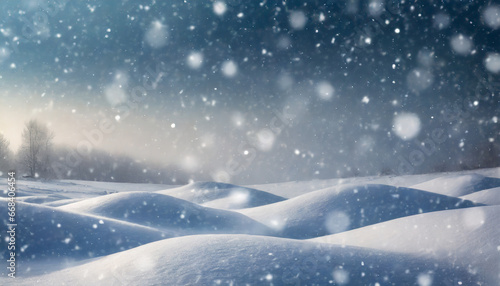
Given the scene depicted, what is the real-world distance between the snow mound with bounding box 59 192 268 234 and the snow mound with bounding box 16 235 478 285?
5.18 m

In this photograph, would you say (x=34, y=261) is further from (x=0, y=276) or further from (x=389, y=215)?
(x=389, y=215)

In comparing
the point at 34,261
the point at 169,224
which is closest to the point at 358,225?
the point at 169,224

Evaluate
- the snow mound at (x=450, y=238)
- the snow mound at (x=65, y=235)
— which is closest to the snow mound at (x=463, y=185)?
the snow mound at (x=450, y=238)

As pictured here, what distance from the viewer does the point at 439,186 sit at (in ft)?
60.6

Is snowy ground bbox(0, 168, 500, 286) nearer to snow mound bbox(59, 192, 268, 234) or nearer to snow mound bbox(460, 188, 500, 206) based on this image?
snow mound bbox(59, 192, 268, 234)

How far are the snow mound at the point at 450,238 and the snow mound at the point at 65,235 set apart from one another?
437 cm

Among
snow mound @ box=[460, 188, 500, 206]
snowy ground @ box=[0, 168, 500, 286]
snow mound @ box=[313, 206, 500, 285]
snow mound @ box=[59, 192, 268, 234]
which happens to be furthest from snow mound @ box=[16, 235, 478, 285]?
snow mound @ box=[460, 188, 500, 206]

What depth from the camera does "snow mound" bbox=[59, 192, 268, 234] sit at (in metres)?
9.77

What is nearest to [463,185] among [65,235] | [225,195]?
[225,195]

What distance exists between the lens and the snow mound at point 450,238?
3.94 meters

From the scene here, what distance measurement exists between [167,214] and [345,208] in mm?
5856

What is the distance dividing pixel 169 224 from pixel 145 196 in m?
2.03

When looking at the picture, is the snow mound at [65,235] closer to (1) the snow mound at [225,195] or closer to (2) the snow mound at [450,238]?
(2) the snow mound at [450,238]

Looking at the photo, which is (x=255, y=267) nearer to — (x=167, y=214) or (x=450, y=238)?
(x=450, y=238)
